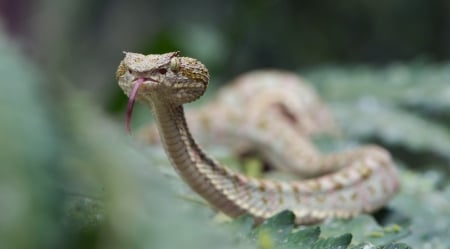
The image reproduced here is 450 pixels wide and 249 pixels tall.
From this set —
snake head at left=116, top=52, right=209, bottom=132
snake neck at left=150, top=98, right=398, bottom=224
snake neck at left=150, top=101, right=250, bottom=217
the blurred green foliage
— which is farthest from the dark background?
snake head at left=116, top=52, right=209, bottom=132

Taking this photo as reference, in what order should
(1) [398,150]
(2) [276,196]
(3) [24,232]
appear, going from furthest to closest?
(1) [398,150]
(2) [276,196]
(3) [24,232]

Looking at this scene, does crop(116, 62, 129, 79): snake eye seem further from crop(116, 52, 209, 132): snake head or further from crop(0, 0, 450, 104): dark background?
crop(0, 0, 450, 104): dark background

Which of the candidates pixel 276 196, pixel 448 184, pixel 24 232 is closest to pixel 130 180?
pixel 24 232

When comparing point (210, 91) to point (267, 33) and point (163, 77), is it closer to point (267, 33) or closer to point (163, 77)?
point (267, 33)

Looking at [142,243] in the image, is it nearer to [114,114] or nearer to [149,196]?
[149,196]

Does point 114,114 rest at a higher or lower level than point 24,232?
higher

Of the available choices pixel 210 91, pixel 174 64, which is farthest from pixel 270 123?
pixel 174 64
